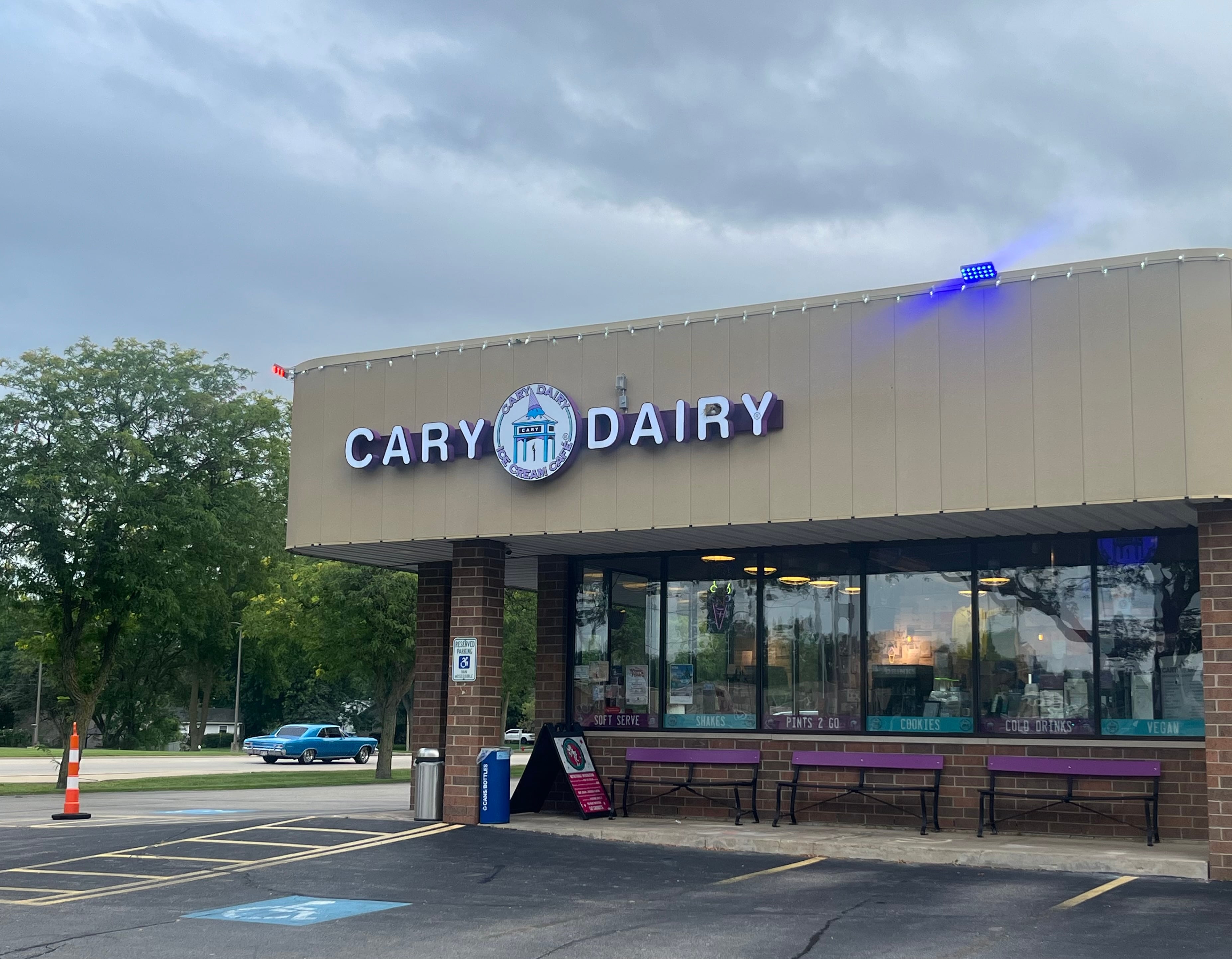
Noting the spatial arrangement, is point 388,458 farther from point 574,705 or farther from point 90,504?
point 90,504

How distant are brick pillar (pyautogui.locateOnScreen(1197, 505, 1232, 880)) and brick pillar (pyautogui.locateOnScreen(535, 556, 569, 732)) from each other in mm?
8652

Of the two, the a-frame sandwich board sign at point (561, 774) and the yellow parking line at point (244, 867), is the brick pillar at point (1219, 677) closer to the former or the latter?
the a-frame sandwich board sign at point (561, 774)

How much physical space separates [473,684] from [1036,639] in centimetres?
691

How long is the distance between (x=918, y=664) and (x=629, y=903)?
251 inches

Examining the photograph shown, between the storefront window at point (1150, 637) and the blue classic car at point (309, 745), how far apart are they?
129ft

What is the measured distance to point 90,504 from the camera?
94.1ft

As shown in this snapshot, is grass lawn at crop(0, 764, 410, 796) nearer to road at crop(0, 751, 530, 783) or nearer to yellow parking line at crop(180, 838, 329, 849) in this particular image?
road at crop(0, 751, 530, 783)

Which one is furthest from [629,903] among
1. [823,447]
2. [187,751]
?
[187,751]

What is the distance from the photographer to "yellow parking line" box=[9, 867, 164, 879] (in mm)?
12906

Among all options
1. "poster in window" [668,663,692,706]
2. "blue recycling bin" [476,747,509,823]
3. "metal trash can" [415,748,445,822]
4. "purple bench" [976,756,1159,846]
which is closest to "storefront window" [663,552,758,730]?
"poster in window" [668,663,692,706]

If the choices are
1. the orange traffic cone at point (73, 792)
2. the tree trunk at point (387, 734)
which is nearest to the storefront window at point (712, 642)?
the orange traffic cone at point (73, 792)

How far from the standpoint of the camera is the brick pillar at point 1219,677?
12656mm

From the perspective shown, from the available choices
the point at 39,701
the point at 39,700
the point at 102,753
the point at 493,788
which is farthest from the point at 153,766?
the point at 39,700

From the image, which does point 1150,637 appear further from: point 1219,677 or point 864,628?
point 864,628
